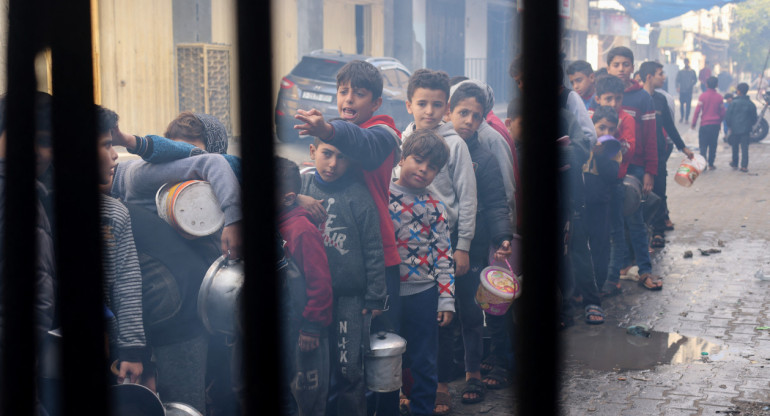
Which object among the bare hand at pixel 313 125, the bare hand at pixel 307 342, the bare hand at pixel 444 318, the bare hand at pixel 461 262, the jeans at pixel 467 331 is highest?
the bare hand at pixel 313 125

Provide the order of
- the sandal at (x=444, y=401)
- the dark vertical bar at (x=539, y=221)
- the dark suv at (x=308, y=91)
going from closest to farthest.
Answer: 1. the sandal at (x=444, y=401)
2. the dark vertical bar at (x=539, y=221)
3. the dark suv at (x=308, y=91)

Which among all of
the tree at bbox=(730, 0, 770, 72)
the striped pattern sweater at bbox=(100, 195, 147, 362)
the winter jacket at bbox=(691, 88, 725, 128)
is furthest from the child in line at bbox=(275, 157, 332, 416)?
the tree at bbox=(730, 0, 770, 72)

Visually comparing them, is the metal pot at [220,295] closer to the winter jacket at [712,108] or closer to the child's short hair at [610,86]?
the child's short hair at [610,86]

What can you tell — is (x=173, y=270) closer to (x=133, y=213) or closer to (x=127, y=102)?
(x=133, y=213)

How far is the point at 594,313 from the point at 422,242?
2585mm

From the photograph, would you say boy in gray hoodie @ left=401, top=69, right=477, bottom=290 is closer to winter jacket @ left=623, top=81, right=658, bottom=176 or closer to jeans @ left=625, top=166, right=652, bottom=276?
jeans @ left=625, top=166, right=652, bottom=276

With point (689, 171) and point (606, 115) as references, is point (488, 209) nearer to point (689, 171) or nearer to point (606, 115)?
point (606, 115)

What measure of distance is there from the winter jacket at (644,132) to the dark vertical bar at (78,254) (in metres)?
5.82

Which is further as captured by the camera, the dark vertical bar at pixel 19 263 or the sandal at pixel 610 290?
the sandal at pixel 610 290

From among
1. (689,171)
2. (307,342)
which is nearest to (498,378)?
(307,342)

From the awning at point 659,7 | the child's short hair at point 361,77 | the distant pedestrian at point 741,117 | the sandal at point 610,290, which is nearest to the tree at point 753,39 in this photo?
the awning at point 659,7

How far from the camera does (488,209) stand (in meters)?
5.14

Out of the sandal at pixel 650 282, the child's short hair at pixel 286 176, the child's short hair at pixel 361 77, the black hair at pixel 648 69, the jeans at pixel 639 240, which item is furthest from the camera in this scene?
the black hair at pixel 648 69

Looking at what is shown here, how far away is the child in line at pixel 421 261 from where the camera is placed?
4.43 m
